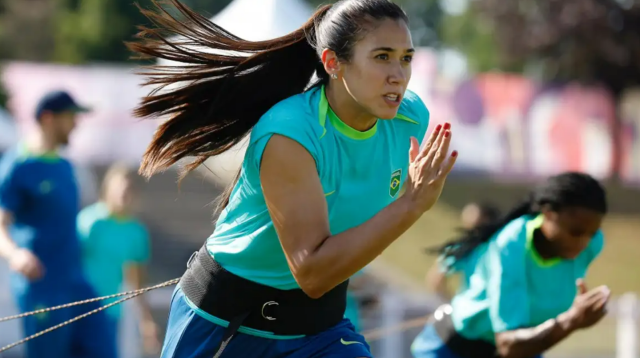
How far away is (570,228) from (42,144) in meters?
4.05

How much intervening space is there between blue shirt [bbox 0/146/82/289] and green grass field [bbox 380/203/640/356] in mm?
12608

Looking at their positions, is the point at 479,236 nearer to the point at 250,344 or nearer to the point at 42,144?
the point at 250,344

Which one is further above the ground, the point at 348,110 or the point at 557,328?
the point at 348,110

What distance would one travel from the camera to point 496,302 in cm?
497

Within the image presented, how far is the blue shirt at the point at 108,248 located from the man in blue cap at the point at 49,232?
67.4 inches

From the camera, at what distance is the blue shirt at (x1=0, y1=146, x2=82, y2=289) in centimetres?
726

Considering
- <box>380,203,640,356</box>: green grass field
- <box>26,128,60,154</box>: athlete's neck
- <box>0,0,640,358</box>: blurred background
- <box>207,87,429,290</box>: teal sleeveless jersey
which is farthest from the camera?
<box>0,0,640,358</box>: blurred background

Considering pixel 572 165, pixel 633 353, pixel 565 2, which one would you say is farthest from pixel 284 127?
pixel 565 2

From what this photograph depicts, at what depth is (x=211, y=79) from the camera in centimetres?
389

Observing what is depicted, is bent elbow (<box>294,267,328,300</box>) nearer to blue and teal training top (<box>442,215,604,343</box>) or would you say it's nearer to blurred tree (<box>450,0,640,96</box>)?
blue and teal training top (<box>442,215,604,343</box>)

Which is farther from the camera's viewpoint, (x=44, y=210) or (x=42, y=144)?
(x=42, y=144)

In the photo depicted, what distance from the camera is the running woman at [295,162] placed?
10.7ft

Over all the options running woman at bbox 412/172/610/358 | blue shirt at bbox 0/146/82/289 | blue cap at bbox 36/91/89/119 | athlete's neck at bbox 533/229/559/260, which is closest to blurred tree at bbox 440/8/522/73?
blue cap at bbox 36/91/89/119

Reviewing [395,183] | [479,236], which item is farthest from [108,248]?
[395,183]
